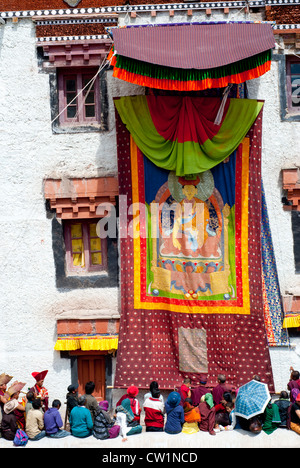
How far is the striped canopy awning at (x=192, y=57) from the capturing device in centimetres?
1210

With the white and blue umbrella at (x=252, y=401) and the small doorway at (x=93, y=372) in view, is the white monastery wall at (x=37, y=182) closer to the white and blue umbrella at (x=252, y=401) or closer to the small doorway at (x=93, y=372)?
the small doorway at (x=93, y=372)

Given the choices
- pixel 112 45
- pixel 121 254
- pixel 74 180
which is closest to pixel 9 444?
pixel 121 254

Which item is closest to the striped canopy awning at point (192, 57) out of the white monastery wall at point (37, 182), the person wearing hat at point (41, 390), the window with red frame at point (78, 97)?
the white monastery wall at point (37, 182)

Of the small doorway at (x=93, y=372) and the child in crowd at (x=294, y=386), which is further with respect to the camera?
the small doorway at (x=93, y=372)

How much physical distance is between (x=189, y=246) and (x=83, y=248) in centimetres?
176

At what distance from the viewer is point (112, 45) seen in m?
12.9

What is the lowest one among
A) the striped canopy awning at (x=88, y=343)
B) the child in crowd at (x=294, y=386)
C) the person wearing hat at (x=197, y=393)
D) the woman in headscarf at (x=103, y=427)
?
the woman in headscarf at (x=103, y=427)

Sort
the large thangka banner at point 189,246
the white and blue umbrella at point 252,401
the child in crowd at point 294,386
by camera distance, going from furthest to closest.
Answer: the large thangka banner at point 189,246, the child in crowd at point 294,386, the white and blue umbrella at point 252,401

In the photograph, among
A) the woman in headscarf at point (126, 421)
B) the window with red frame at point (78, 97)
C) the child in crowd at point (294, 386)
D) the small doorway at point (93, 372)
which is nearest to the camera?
the woman in headscarf at point (126, 421)

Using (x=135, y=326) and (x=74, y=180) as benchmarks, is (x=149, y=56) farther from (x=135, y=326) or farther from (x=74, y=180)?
(x=135, y=326)

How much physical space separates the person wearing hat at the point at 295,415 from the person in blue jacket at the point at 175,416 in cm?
144

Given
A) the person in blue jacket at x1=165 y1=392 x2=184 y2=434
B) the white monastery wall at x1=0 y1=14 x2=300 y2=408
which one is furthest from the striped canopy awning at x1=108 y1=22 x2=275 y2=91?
the person in blue jacket at x1=165 y1=392 x2=184 y2=434

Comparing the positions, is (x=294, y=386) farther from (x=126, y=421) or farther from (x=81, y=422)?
(x=81, y=422)

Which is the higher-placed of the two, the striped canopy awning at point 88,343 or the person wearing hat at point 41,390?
the striped canopy awning at point 88,343
